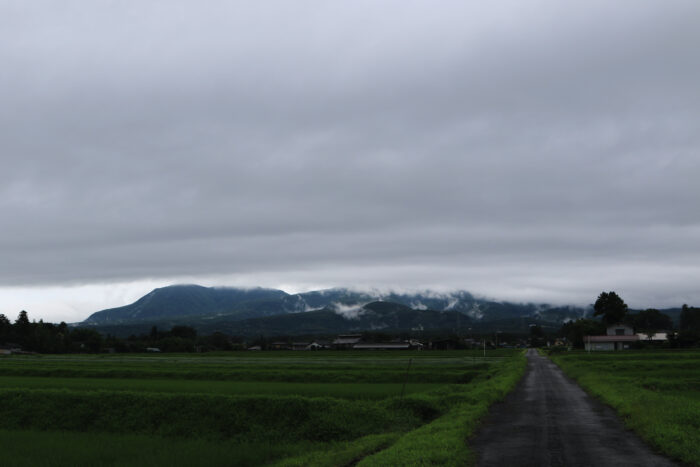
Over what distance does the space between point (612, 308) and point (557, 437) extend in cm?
16036

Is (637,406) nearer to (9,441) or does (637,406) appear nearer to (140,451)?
(140,451)

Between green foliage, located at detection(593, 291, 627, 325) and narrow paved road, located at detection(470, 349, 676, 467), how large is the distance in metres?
146

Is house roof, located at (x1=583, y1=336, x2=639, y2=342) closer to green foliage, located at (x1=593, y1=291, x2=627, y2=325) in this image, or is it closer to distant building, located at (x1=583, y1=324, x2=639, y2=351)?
distant building, located at (x1=583, y1=324, x2=639, y2=351)

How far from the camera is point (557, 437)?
21.7 metres

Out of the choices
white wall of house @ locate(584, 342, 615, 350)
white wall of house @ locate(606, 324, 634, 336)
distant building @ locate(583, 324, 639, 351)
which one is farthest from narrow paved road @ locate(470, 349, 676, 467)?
white wall of house @ locate(606, 324, 634, 336)

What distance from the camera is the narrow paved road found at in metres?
17.8

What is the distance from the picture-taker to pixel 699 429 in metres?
21.4

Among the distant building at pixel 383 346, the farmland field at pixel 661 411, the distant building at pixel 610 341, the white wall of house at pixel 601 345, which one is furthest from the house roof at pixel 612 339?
the farmland field at pixel 661 411

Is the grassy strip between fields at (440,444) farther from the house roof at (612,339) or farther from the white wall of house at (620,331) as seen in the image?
the white wall of house at (620,331)

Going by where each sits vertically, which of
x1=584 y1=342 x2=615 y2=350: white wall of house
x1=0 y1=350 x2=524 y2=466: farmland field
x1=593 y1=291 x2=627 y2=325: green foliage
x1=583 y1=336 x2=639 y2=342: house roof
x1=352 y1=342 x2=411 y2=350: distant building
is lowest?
x1=352 y1=342 x2=411 y2=350: distant building

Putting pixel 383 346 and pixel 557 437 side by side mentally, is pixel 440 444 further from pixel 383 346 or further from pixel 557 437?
pixel 383 346

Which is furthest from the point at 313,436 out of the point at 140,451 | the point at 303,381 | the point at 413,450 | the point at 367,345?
the point at 367,345

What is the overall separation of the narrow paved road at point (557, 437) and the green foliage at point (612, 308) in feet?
479

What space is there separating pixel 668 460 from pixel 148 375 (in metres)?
54.7
